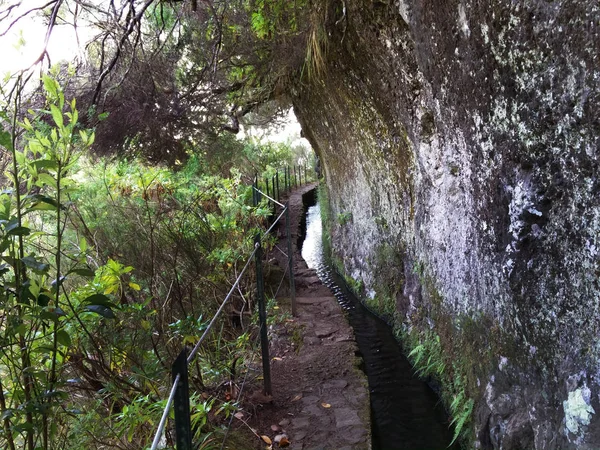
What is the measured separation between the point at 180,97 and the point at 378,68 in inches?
132

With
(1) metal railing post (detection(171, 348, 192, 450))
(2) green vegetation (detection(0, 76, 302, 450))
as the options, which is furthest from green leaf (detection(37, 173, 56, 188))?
(1) metal railing post (detection(171, 348, 192, 450))

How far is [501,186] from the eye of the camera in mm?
3289

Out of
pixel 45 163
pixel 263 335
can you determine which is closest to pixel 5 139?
pixel 45 163

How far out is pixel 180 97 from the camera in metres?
7.37

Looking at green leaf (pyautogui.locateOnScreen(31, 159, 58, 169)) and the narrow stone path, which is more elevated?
green leaf (pyautogui.locateOnScreen(31, 159, 58, 169))

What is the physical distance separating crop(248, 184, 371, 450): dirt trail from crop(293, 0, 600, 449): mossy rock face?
2.89ft

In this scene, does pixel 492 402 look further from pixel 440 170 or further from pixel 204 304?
pixel 204 304

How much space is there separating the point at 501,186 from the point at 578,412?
1.42 m

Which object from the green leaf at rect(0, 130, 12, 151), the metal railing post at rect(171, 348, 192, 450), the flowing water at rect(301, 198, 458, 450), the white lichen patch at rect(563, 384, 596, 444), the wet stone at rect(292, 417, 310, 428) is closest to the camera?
the metal railing post at rect(171, 348, 192, 450)

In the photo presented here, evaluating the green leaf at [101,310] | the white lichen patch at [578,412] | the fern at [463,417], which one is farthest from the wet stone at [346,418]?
the green leaf at [101,310]

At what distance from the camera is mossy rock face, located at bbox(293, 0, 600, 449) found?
2.56 m

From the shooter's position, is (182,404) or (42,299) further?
(42,299)

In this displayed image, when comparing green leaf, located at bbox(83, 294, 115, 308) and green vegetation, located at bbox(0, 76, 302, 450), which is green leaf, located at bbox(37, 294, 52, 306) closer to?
green vegetation, located at bbox(0, 76, 302, 450)

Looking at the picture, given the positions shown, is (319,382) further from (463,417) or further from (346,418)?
(463,417)
